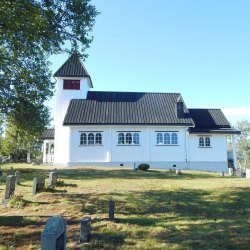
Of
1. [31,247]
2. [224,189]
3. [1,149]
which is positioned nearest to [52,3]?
[31,247]

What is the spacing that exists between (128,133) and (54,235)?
2985 centimetres

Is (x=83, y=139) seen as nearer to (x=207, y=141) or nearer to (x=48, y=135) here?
(x=48, y=135)

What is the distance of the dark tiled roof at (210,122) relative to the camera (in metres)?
35.9

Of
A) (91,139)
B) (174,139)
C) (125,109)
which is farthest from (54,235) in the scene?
(125,109)

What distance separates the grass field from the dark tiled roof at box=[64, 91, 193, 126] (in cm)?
1799

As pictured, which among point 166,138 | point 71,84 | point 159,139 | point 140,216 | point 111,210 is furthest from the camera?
point 71,84

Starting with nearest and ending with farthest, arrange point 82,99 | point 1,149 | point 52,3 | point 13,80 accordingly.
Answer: point 52,3 < point 13,80 < point 82,99 < point 1,149

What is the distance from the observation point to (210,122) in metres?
37.7

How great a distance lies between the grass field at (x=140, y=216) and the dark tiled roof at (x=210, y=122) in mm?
19654

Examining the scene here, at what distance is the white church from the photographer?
34.3m

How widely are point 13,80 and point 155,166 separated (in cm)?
1747

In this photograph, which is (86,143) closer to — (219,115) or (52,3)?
(219,115)

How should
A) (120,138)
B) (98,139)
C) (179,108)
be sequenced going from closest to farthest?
(98,139), (120,138), (179,108)

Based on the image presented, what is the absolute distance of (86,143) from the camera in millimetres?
34375
